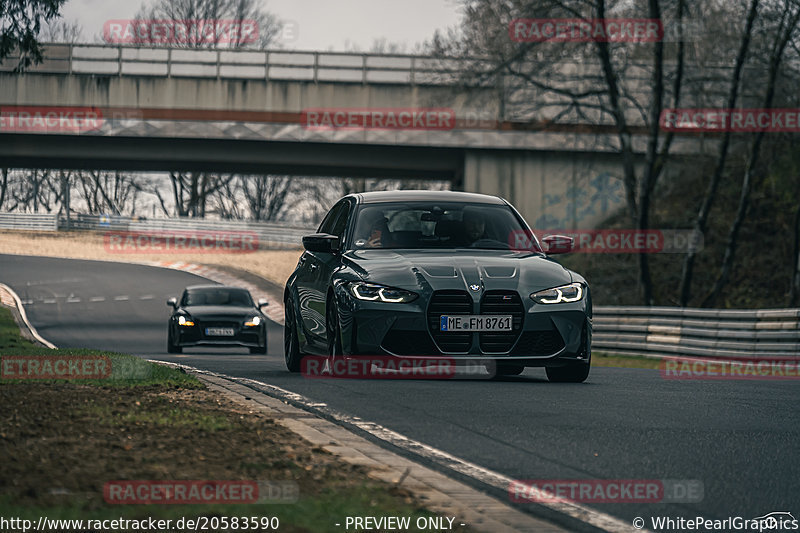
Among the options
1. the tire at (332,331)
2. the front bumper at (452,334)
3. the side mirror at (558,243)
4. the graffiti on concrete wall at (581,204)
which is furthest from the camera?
the graffiti on concrete wall at (581,204)

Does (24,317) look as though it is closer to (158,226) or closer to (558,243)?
(558,243)

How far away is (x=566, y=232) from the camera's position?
136 ft

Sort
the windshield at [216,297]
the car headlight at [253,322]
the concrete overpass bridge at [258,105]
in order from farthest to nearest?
the concrete overpass bridge at [258,105], the windshield at [216,297], the car headlight at [253,322]

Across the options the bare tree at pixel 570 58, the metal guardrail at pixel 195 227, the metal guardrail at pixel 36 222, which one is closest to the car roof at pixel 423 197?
the bare tree at pixel 570 58

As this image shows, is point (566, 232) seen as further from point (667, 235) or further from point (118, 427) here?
point (118, 427)

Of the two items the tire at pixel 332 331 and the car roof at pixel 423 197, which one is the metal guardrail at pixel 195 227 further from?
the tire at pixel 332 331

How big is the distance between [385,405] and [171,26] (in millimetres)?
67249

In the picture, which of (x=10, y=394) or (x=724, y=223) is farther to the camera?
(x=724, y=223)

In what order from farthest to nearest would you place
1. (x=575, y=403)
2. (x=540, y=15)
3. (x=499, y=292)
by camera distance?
(x=540, y=15), (x=499, y=292), (x=575, y=403)

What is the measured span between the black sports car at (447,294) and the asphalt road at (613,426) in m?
0.33

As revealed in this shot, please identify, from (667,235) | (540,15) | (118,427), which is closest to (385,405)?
(118,427)

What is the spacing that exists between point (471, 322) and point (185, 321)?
13525 millimetres

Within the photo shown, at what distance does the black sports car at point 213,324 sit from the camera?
22828 mm

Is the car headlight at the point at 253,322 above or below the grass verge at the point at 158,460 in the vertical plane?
below
